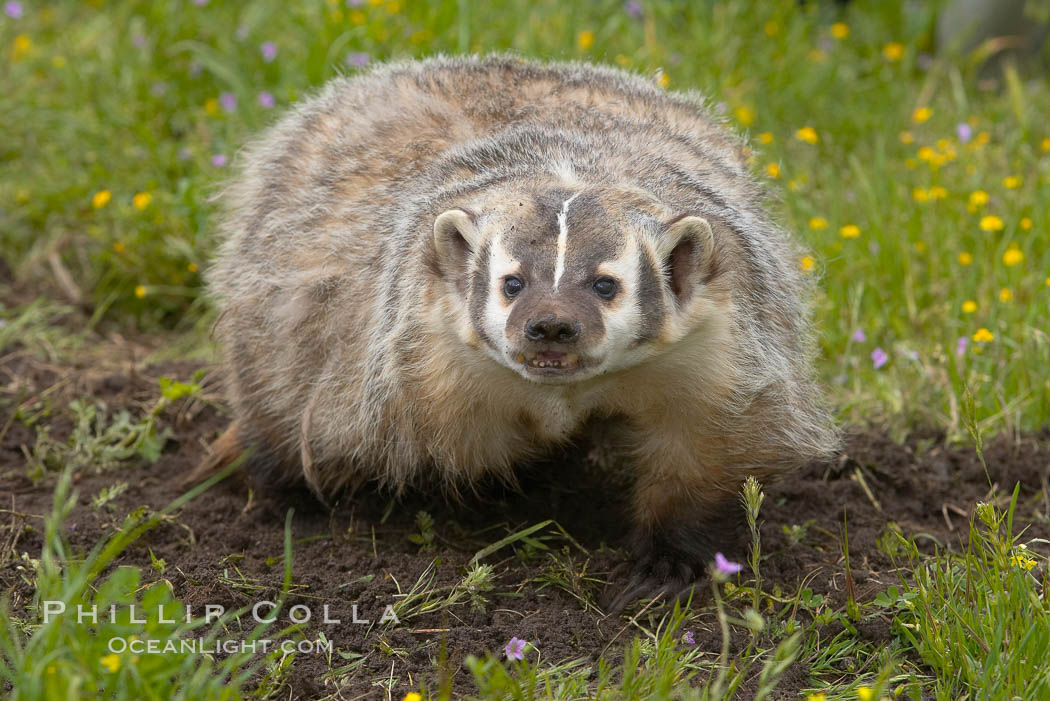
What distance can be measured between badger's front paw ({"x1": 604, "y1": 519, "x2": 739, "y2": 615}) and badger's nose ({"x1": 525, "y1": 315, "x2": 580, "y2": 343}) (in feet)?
3.48

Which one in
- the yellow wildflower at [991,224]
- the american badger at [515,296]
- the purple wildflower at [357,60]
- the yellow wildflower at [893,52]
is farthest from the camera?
the yellow wildflower at [893,52]

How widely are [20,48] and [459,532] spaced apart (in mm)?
3953

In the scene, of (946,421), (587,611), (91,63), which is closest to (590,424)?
(587,611)

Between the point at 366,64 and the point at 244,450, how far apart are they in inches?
85.0

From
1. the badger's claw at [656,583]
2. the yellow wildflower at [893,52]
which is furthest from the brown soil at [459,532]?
the yellow wildflower at [893,52]

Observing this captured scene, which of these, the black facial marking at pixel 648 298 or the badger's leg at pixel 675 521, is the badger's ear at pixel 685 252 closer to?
the black facial marking at pixel 648 298

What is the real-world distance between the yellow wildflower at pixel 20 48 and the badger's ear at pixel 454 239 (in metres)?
4.03

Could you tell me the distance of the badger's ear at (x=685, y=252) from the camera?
3.18 m

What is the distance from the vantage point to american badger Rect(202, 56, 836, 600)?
312 centimetres

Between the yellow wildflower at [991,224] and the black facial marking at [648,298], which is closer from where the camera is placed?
the black facial marking at [648,298]

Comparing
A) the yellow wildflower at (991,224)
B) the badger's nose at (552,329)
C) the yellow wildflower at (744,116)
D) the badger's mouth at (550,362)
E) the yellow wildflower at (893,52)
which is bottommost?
the badger's mouth at (550,362)

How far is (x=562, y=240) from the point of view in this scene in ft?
10.0

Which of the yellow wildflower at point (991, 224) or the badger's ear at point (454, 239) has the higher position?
the yellow wildflower at point (991, 224)

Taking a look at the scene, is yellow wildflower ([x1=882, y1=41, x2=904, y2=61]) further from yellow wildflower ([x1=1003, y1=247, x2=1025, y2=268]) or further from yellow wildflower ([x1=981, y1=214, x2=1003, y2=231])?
yellow wildflower ([x1=1003, y1=247, x2=1025, y2=268])
